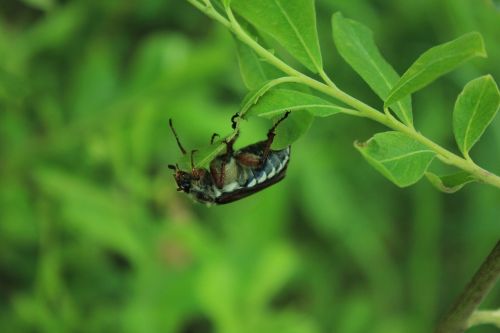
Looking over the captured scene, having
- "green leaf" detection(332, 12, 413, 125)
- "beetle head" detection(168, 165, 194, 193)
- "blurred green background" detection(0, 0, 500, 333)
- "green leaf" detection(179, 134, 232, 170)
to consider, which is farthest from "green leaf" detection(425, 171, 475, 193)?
"blurred green background" detection(0, 0, 500, 333)

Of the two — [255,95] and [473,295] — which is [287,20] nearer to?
[255,95]

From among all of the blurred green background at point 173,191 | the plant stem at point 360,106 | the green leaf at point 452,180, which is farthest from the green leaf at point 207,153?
the blurred green background at point 173,191

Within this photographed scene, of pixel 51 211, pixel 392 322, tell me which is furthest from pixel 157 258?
pixel 392 322

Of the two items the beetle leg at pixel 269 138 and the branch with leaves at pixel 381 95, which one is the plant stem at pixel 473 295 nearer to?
the branch with leaves at pixel 381 95

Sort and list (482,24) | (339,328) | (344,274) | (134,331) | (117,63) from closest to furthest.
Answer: (134,331)
(482,24)
(117,63)
(339,328)
(344,274)

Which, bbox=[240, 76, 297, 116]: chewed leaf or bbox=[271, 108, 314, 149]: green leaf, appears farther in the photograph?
bbox=[271, 108, 314, 149]: green leaf

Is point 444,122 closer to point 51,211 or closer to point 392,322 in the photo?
point 392,322

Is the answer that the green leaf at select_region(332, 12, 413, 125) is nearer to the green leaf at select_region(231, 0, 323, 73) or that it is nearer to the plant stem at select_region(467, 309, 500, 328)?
the green leaf at select_region(231, 0, 323, 73)
